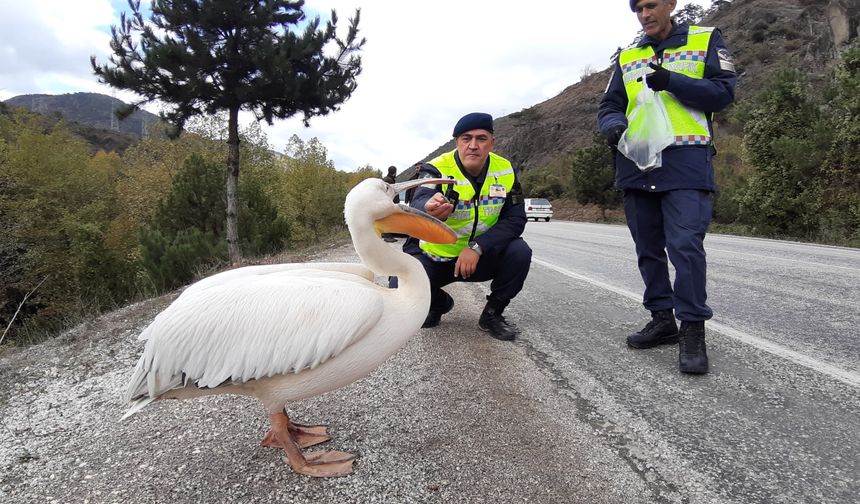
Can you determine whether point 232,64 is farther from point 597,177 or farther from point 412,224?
point 597,177

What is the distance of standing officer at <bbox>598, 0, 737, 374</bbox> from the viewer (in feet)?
9.36

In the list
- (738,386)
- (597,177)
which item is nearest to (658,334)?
(738,386)

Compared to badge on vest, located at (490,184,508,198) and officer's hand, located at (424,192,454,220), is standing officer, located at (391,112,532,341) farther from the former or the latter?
officer's hand, located at (424,192,454,220)

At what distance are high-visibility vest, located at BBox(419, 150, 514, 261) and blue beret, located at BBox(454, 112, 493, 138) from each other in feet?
0.96

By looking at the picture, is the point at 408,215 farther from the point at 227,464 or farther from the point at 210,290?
the point at 227,464

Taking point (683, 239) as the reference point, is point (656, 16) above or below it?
above

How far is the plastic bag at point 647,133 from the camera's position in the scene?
9.80 feet

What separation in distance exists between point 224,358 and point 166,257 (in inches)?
489

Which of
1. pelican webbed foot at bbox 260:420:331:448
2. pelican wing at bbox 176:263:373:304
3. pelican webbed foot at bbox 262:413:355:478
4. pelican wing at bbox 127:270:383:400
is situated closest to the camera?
pelican wing at bbox 127:270:383:400

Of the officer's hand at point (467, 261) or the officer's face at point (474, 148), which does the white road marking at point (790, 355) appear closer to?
the officer's hand at point (467, 261)

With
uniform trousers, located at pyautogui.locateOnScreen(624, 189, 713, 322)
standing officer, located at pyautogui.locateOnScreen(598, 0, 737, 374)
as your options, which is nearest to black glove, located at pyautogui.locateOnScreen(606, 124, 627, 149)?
standing officer, located at pyautogui.locateOnScreen(598, 0, 737, 374)

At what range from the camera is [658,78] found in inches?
111

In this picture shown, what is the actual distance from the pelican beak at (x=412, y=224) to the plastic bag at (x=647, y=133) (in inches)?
63.9

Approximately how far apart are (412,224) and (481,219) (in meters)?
1.62
